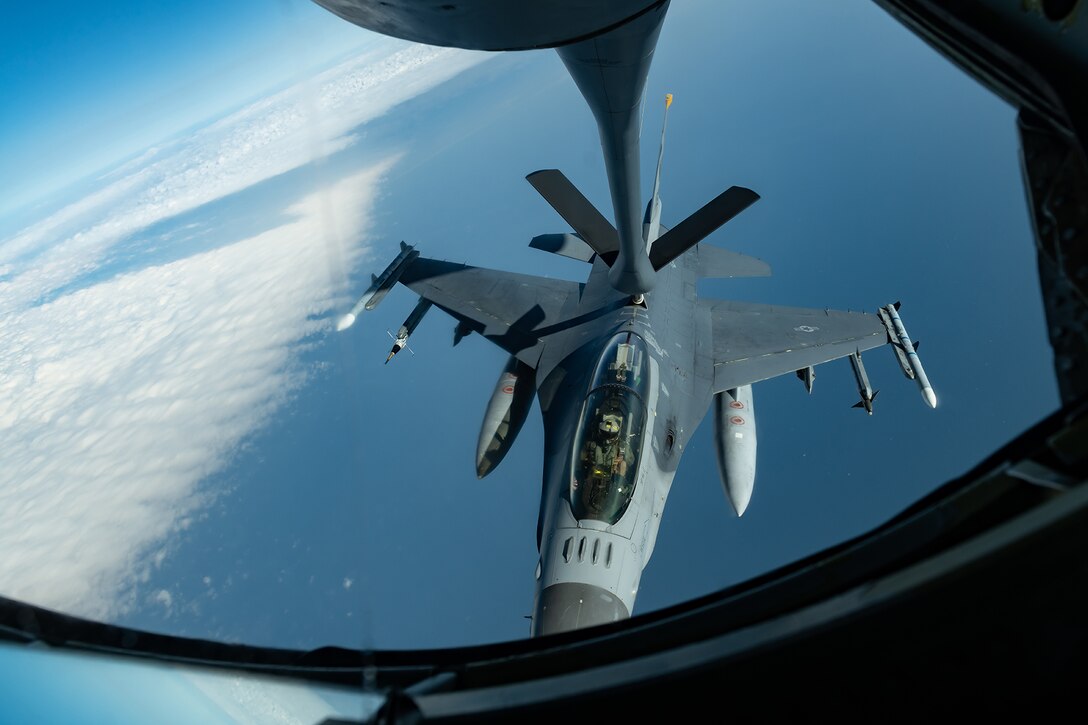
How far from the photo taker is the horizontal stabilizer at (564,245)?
11.1 meters

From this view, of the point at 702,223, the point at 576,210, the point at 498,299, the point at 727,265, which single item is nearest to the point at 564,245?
the point at 498,299

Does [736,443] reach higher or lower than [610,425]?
higher

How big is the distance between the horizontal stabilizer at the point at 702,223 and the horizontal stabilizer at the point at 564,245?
358 cm

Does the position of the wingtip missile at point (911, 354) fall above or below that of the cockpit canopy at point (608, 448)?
above

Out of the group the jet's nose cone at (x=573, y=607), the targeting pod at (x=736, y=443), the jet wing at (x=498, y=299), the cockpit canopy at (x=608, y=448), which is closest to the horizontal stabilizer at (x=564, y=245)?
the jet wing at (x=498, y=299)

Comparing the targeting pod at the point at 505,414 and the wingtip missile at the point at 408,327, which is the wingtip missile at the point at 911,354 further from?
the wingtip missile at the point at 408,327

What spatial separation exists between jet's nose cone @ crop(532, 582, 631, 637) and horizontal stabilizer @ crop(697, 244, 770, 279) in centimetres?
780

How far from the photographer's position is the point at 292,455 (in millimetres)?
17406

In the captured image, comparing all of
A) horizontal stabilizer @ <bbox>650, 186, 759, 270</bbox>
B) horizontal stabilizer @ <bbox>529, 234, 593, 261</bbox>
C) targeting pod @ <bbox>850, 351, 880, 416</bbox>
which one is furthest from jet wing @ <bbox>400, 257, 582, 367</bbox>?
targeting pod @ <bbox>850, 351, 880, 416</bbox>

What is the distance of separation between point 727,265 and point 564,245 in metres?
3.66

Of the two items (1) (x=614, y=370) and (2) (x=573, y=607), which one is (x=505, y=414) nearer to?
(1) (x=614, y=370)

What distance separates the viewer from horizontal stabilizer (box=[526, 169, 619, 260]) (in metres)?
7.20

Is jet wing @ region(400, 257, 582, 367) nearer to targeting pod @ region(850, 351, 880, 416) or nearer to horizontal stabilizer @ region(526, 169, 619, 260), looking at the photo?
horizontal stabilizer @ region(526, 169, 619, 260)

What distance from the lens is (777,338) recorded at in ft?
31.6
